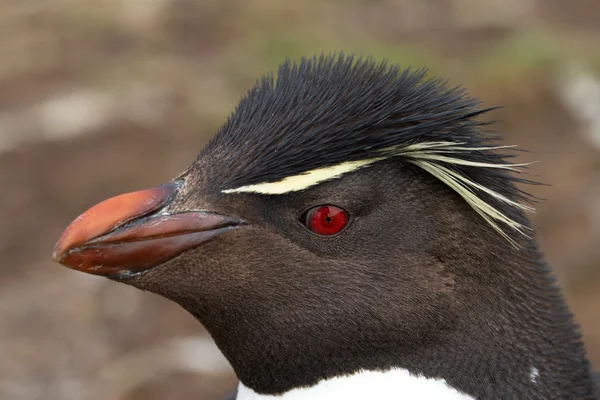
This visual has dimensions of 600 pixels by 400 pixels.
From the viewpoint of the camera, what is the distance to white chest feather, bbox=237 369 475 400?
8.63 ft

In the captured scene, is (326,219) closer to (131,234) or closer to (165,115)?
(131,234)

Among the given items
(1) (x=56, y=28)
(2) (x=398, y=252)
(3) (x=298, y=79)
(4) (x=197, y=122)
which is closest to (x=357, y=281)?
(2) (x=398, y=252)

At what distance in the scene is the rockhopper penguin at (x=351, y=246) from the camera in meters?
2.53

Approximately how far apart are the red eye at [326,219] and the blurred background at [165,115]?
123 inches

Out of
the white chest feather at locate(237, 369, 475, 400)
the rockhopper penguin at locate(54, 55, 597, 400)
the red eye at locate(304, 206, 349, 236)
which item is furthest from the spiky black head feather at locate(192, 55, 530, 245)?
the white chest feather at locate(237, 369, 475, 400)

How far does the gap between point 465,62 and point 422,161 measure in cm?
613

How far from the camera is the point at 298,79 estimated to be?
277 cm

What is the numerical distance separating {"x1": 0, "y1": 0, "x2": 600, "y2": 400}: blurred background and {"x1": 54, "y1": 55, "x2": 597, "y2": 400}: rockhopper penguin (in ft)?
9.86

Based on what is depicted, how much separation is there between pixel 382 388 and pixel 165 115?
18.0ft

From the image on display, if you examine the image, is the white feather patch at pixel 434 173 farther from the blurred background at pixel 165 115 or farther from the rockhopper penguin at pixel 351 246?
the blurred background at pixel 165 115

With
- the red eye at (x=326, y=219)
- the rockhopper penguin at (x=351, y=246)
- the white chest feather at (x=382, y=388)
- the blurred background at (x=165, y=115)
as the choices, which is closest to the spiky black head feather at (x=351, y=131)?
the rockhopper penguin at (x=351, y=246)

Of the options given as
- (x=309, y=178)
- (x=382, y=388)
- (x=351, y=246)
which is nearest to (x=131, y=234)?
(x=309, y=178)

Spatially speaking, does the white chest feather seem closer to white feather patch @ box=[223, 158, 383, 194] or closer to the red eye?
the red eye

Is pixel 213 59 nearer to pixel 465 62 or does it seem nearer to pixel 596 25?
pixel 465 62
